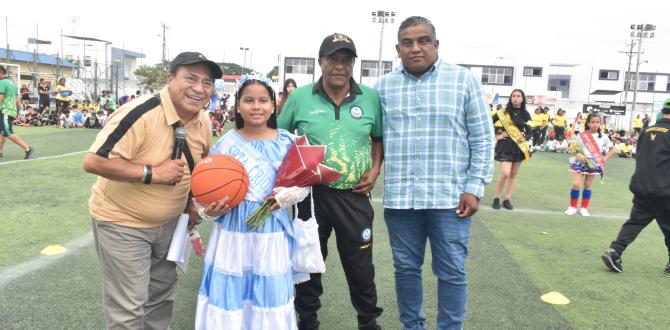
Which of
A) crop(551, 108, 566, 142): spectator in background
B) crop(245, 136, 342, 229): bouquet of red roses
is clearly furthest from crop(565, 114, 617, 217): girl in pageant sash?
crop(551, 108, 566, 142): spectator in background

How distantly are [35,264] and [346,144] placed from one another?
310 cm

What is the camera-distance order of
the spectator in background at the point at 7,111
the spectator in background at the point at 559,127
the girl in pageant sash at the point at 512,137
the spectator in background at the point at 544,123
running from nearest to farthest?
the girl in pageant sash at the point at 512,137
the spectator in background at the point at 7,111
the spectator in background at the point at 544,123
the spectator in background at the point at 559,127

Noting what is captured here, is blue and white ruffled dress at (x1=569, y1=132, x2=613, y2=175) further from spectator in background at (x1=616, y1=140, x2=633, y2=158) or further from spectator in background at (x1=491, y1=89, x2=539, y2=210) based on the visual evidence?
spectator in background at (x1=616, y1=140, x2=633, y2=158)

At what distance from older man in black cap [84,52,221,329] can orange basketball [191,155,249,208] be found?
5.0 inches


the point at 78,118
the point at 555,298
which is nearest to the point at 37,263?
the point at 555,298

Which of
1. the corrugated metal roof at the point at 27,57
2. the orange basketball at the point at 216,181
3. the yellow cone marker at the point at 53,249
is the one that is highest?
the corrugated metal roof at the point at 27,57

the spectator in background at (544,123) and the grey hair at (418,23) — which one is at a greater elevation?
the grey hair at (418,23)

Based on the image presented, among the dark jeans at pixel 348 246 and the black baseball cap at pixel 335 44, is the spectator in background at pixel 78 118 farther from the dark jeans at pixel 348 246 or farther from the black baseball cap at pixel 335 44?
the black baseball cap at pixel 335 44

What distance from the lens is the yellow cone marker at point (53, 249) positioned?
4.47 meters

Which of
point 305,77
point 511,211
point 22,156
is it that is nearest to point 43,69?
point 305,77

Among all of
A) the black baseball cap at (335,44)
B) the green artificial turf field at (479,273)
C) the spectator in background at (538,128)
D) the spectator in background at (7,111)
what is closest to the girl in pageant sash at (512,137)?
the green artificial turf field at (479,273)

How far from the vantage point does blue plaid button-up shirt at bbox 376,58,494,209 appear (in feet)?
9.62

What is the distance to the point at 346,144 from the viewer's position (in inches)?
119

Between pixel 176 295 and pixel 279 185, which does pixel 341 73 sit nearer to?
pixel 279 185
